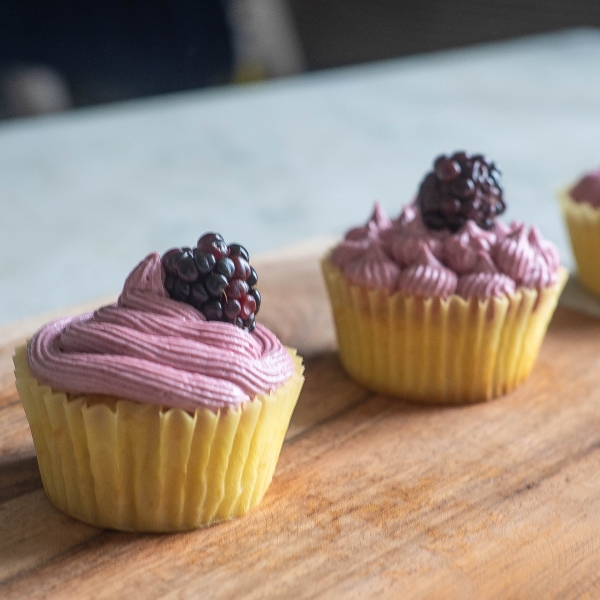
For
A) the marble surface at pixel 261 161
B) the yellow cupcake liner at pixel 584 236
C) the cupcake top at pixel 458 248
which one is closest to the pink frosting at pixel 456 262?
the cupcake top at pixel 458 248

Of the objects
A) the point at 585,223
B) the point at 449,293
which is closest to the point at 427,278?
the point at 449,293

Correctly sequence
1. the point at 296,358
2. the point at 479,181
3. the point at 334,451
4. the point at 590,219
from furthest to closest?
the point at 590,219, the point at 479,181, the point at 334,451, the point at 296,358

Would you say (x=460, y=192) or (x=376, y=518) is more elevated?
(x=460, y=192)

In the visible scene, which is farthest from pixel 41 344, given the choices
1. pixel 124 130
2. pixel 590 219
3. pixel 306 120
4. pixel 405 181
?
pixel 306 120

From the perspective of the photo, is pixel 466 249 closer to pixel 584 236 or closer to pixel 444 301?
pixel 444 301

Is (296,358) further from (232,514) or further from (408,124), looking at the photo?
(408,124)

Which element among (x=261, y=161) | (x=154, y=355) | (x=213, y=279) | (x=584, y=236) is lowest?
(x=261, y=161)

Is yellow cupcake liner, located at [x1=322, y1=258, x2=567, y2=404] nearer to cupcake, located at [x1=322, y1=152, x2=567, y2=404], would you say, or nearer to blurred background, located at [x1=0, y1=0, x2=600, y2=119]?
cupcake, located at [x1=322, y1=152, x2=567, y2=404]

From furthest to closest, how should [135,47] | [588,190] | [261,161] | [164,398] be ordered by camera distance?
[135,47]
[261,161]
[588,190]
[164,398]
